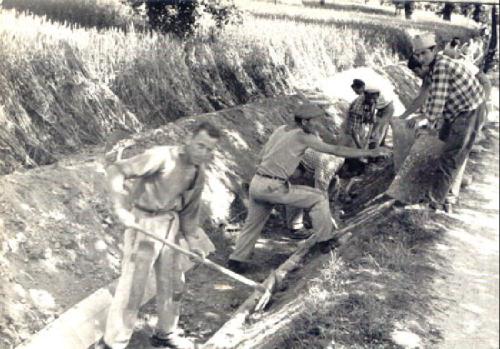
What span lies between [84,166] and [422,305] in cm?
329

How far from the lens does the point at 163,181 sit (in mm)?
3762

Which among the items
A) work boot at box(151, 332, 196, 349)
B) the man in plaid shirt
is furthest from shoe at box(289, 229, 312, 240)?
work boot at box(151, 332, 196, 349)

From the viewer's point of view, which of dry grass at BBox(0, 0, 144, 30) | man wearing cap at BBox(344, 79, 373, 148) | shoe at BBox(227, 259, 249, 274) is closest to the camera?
shoe at BBox(227, 259, 249, 274)

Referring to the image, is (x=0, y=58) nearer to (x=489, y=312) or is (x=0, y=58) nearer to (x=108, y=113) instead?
(x=108, y=113)

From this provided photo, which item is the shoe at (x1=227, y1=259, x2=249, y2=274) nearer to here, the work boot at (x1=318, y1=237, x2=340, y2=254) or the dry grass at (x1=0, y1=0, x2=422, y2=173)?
the work boot at (x1=318, y1=237, x2=340, y2=254)

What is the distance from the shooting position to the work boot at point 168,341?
4.18m

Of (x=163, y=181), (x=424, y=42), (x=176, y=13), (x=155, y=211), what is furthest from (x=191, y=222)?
(x=176, y=13)

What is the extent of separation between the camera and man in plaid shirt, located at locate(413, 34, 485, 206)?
19.1ft

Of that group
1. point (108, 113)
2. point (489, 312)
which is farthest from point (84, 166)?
point (489, 312)

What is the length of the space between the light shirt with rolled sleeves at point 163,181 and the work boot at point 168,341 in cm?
97

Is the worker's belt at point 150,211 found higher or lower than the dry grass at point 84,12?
lower

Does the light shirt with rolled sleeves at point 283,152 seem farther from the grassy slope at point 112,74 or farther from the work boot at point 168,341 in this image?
the grassy slope at point 112,74

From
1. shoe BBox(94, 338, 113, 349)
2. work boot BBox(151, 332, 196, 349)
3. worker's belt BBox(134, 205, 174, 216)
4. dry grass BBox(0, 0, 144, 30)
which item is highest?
dry grass BBox(0, 0, 144, 30)

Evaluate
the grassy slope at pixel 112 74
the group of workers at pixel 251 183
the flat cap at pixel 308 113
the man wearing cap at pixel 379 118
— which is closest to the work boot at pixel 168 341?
the group of workers at pixel 251 183
